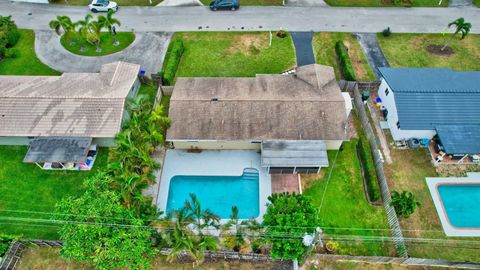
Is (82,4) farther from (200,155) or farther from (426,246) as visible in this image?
(426,246)

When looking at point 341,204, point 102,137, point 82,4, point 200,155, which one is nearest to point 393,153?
point 341,204

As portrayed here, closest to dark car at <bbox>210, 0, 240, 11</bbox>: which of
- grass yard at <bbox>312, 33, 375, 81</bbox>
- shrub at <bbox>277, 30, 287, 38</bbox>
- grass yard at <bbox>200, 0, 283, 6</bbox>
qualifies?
grass yard at <bbox>200, 0, 283, 6</bbox>

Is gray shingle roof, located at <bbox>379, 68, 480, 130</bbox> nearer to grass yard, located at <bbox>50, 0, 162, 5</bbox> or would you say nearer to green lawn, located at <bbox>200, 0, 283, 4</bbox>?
green lawn, located at <bbox>200, 0, 283, 4</bbox>

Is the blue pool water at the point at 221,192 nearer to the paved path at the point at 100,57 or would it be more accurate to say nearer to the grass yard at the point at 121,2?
the paved path at the point at 100,57

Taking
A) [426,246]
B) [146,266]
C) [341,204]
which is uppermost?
[341,204]

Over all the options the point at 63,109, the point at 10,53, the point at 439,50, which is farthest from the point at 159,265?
the point at 439,50

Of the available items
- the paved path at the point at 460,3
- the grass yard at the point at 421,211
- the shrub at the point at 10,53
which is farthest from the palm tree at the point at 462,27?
the shrub at the point at 10,53

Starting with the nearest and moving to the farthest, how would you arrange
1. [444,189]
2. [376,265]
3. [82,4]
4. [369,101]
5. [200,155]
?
1. [376,265]
2. [444,189]
3. [200,155]
4. [369,101]
5. [82,4]
